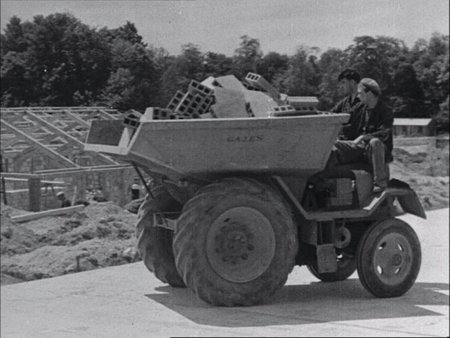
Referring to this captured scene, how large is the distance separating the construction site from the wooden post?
11 mm

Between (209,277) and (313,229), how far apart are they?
79cm

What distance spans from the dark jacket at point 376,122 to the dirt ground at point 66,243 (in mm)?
2935

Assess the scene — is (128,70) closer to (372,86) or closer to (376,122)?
(372,86)

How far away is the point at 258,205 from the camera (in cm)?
508

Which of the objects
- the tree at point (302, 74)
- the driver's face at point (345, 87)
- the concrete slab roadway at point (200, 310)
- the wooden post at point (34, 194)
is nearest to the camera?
the tree at point (302, 74)

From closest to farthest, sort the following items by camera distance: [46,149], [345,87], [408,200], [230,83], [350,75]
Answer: [350,75] → [345,87] → [230,83] → [408,200] → [46,149]

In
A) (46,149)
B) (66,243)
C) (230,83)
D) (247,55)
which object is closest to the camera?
(247,55)

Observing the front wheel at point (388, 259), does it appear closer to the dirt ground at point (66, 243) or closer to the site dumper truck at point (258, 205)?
the site dumper truck at point (258, 205)

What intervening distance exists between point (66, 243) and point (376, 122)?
393cm

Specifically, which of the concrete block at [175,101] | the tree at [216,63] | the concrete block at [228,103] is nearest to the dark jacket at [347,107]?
the concrete block at [228,103]

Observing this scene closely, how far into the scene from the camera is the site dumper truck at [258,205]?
4848mm

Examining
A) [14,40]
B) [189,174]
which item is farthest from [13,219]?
[14,40]

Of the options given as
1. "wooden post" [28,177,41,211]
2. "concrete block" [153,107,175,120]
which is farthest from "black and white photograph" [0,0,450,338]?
"wooden post" [28,177,41,211]

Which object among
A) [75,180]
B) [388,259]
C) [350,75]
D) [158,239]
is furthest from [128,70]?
[75,180]
